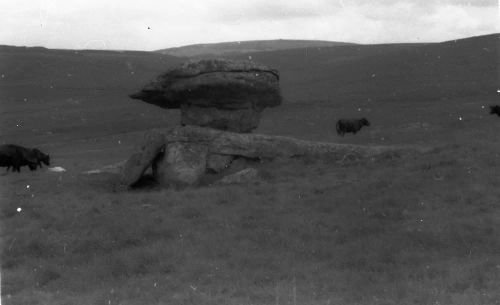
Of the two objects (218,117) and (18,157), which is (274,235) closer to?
(218,117)

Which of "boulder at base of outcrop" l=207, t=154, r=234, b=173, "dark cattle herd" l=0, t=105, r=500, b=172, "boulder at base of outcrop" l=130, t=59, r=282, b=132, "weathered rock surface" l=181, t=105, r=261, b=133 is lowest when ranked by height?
"dark cattle herd" l=0, t=105, r=500, b=172

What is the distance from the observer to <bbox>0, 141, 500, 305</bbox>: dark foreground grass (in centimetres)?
1191

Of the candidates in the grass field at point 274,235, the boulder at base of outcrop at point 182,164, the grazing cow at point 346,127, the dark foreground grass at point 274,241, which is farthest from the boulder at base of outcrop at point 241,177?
the grazing cow at point 346,127

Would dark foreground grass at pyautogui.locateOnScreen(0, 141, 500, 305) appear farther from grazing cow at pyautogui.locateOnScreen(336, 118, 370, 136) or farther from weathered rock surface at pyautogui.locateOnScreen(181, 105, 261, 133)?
grazing cow at pyautogui.locateOnScreen(336, 118, 370, 136)

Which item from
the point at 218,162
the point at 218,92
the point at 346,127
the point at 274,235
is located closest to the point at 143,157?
the point at 218,162

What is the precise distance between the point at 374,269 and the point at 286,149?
12.5 meters

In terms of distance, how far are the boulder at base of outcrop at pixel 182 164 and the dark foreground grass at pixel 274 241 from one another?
162 cm

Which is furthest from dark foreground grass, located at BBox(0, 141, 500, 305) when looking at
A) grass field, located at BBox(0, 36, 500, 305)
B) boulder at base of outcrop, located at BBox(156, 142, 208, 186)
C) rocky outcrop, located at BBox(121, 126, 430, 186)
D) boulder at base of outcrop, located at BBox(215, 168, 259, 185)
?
rocky outcrop, located at BBox(121, 126, 430, 186)

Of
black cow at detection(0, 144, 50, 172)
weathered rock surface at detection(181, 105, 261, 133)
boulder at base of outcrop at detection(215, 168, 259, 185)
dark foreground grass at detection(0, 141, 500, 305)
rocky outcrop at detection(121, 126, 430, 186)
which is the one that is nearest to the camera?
dark foreground grass at detection(0, 141, 500, 305)

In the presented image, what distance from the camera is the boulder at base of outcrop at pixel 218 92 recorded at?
25328 mm

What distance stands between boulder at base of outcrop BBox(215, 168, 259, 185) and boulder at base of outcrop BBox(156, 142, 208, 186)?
944mm

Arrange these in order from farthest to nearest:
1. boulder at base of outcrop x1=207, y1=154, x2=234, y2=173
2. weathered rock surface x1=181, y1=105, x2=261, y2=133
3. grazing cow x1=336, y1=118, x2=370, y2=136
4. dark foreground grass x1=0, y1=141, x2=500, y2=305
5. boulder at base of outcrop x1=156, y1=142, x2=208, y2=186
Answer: grazing cow x1=336, y1=118, x2=370, y2=136
weathered rock surface x1=181, y1=105, x2=261, y2=133
boulder at base of outcrop x1=207, y1=154, x2=234, y2=173
boulder at base of outcrop x1=156, y1=142, x2=208, y2=186
dark foreground grass x1=0, y1=141, x2=500, y2=305

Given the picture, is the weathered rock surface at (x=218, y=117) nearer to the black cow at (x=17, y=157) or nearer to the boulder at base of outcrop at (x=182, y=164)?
the boulder at base of outcrop at (x=182, y=164)

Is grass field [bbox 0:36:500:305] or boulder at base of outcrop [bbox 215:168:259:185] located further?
boulder at base of outcrop [bbox 215:168:259:185]
